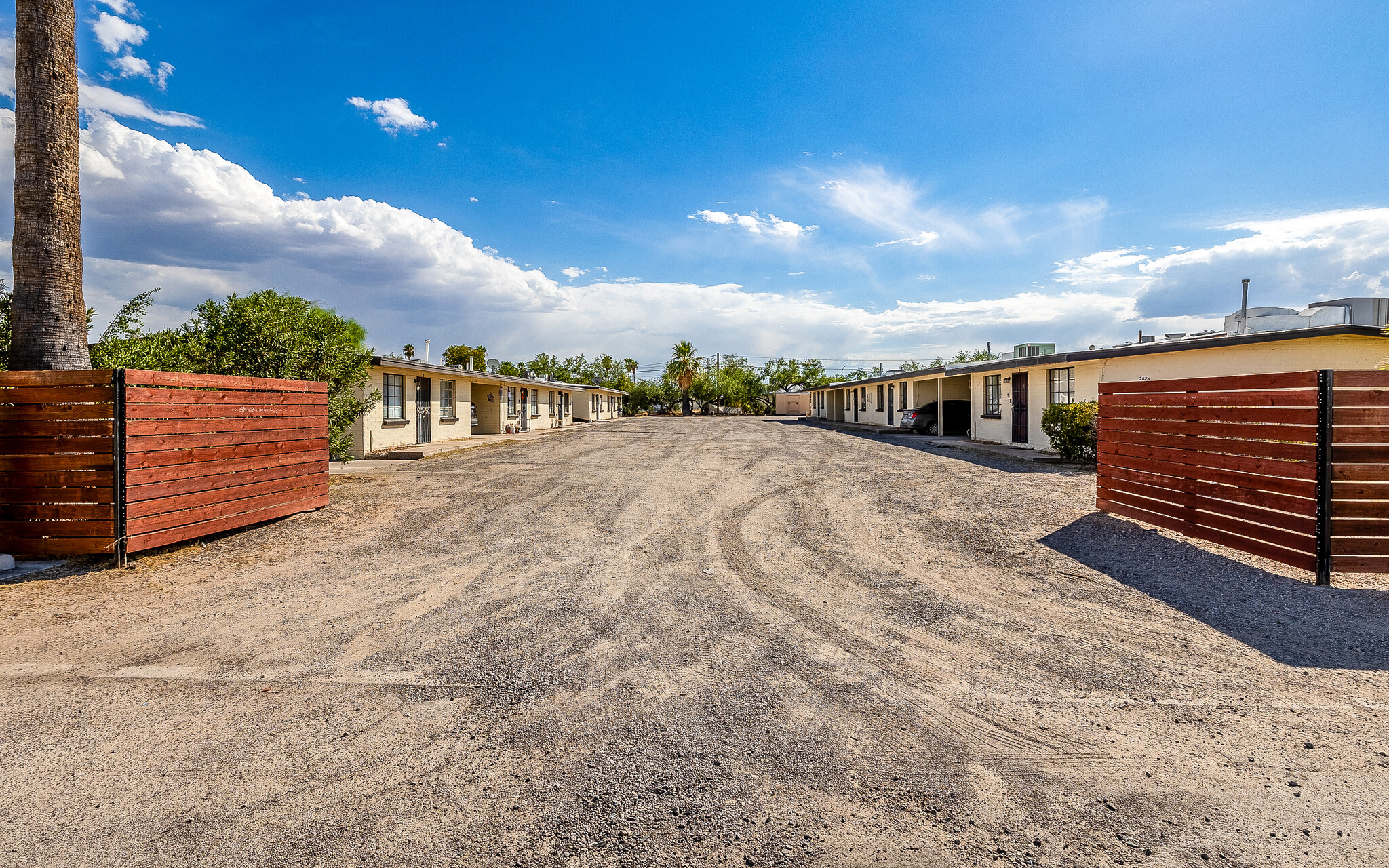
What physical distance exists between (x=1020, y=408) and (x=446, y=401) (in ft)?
66.7

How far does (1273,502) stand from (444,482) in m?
12.6

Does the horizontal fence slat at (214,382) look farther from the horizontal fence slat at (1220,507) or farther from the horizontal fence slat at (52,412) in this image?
the horizontal fence slat at (1220,507)

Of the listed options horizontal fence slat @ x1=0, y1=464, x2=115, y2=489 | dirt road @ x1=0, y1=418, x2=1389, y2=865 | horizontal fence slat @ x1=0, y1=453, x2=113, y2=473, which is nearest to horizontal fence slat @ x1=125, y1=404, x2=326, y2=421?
horizontal fence slat @ x1=0, y1=453, x2=113, y2=473

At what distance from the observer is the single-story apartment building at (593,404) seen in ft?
153

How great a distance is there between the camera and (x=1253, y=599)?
17.3ft

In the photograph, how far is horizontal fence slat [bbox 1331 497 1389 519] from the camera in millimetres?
5602

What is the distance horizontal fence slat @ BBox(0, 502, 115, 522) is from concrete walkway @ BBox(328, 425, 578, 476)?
20.4ft

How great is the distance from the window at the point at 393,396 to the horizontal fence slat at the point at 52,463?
1212cm

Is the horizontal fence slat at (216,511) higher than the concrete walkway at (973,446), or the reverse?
the concrete walkway at (973,446)

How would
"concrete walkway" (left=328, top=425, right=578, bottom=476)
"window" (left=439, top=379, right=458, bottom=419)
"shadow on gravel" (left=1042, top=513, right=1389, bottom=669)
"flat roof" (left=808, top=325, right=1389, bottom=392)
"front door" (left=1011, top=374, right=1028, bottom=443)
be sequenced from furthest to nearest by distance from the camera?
"window" (left=439, top=379, right=458, bottom=419) → "front door" (left=1011, top=374, right=1028, bottom=443) → "concrete walkway" (left=328, top=425, right=578, bottom=476) → "flat roof" (left=808, top=325, right=1389, bottom=392) → "shadow on gravel" (left=1042, top=513, right=1389, bottom=669)

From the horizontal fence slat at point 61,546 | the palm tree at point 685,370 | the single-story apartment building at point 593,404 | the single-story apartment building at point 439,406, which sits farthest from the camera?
the palm tree at point 685,370

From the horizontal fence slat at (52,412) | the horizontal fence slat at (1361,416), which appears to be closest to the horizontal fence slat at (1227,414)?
the horizontal fence slat at (1361,416)

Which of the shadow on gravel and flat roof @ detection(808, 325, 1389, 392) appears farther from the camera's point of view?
flat roof @ detection(808, 325, 1389, 392)

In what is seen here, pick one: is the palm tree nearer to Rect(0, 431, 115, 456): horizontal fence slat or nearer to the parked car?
the parked car
